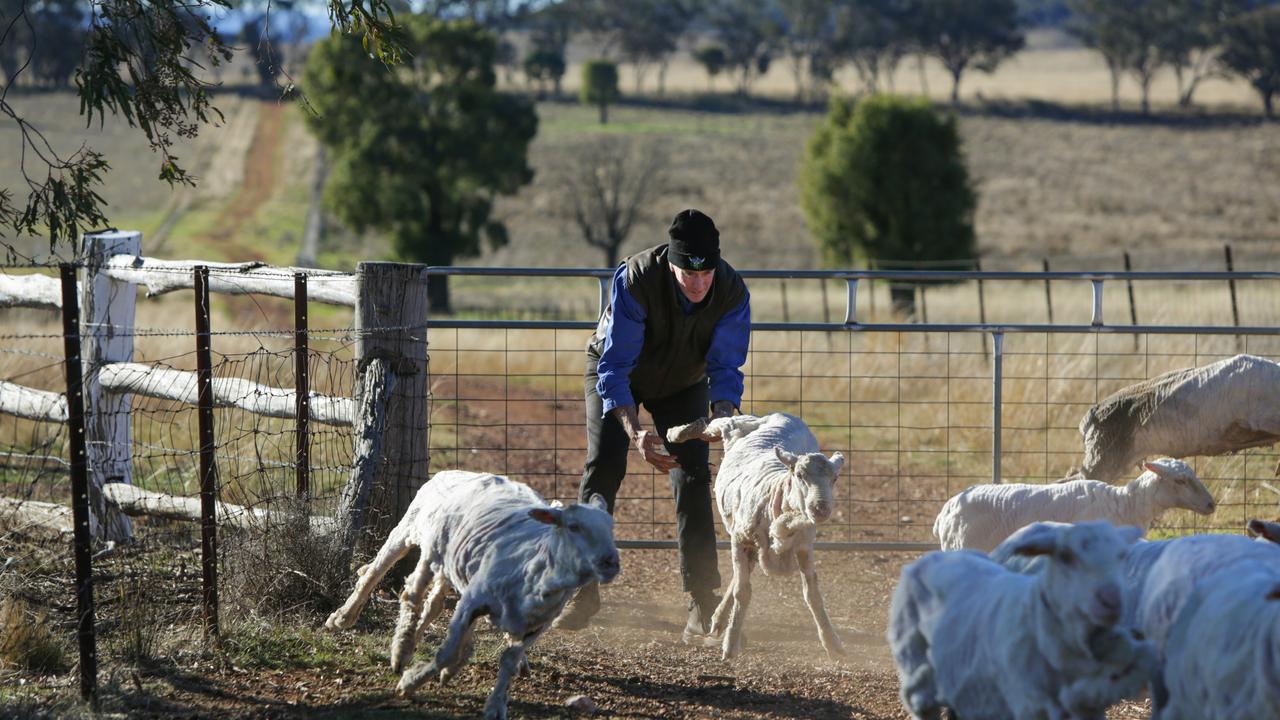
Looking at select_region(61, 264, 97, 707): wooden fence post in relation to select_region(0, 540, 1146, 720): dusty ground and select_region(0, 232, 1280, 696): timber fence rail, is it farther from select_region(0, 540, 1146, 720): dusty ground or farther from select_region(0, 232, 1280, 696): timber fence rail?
select_region(0, 540, 1146, 720): dusty ground

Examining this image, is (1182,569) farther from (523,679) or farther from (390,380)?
(390,380)

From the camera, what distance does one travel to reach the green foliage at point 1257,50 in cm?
7788

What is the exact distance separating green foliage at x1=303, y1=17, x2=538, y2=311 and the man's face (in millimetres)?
30937

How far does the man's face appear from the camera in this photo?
6.33m

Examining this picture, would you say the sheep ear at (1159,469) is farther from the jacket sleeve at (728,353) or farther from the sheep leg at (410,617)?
the sheep leg at (410,617)

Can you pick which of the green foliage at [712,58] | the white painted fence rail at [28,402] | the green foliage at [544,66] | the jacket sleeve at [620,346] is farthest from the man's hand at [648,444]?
the green foliage at [712,58]

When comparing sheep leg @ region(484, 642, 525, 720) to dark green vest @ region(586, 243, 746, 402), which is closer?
sheep leg @ region(484, 642, 525, 720)

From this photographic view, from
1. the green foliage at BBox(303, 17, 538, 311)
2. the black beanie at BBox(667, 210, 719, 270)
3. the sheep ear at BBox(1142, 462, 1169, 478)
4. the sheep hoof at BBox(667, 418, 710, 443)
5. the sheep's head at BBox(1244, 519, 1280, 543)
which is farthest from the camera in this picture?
the green foliage at BBox(303, 17, 538, 311)

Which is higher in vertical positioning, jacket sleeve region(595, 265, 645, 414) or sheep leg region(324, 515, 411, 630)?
jacket sleeve region(595, 265, 645, 414)

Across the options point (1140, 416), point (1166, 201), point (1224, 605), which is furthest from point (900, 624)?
point (1166, 201)

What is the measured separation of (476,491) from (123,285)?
13.3 ft

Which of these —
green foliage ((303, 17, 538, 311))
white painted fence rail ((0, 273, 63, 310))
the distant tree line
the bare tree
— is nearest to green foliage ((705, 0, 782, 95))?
the distant tree line

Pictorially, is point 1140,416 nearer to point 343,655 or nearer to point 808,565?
point 808,565

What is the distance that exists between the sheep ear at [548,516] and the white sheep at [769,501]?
1.27 meters
